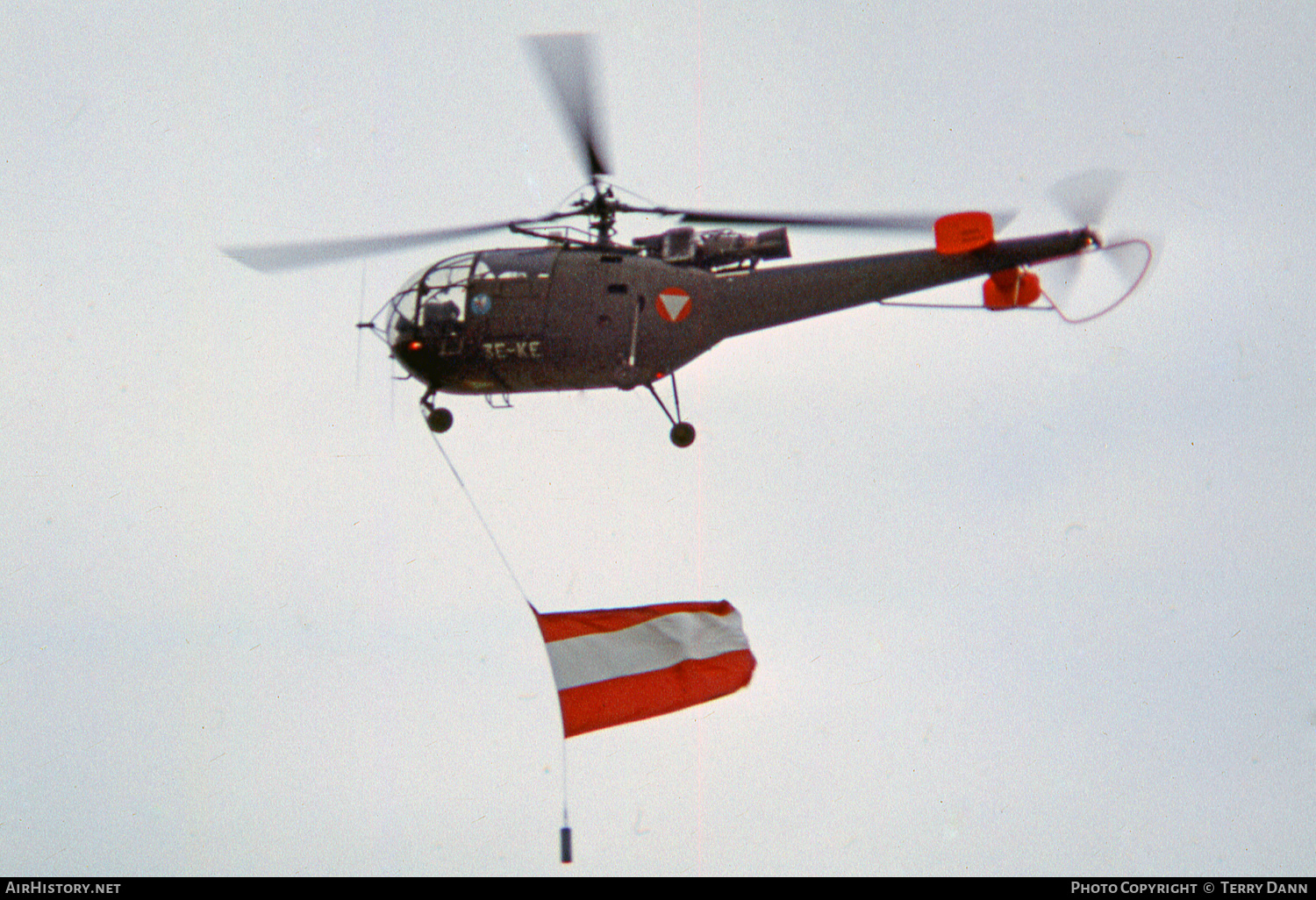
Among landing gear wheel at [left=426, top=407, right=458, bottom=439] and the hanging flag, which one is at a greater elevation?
landing gear wheel at [left=426, top=407, right=458, bottom=439]

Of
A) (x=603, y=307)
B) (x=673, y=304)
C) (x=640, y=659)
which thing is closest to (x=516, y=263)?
(x=603, y=307)

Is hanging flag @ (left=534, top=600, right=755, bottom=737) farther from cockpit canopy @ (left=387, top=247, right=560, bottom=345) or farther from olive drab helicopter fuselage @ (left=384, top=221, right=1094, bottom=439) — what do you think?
cockpit canopy @ (left=387, top=247, right=560, bottom=345)

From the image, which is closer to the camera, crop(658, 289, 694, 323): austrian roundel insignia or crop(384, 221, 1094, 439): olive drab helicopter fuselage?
crop(384, 221, 1094, 439): olive drab helicopter fuselage

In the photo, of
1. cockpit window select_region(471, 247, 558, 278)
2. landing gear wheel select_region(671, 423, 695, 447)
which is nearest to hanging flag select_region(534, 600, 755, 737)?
landing gear wheel select_region(671, 423, 695, 447)

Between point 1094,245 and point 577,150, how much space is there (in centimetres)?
825

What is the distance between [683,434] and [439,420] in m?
4.38

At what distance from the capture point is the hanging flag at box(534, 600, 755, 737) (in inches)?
800

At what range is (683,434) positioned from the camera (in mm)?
20125

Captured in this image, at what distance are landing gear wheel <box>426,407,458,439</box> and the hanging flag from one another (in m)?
3.76

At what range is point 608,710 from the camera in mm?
20438

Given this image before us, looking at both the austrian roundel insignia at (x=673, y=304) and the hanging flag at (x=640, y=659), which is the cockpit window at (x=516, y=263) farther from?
the hanging flag at (x=640, y=659)

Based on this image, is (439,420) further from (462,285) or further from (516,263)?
(516,263)
